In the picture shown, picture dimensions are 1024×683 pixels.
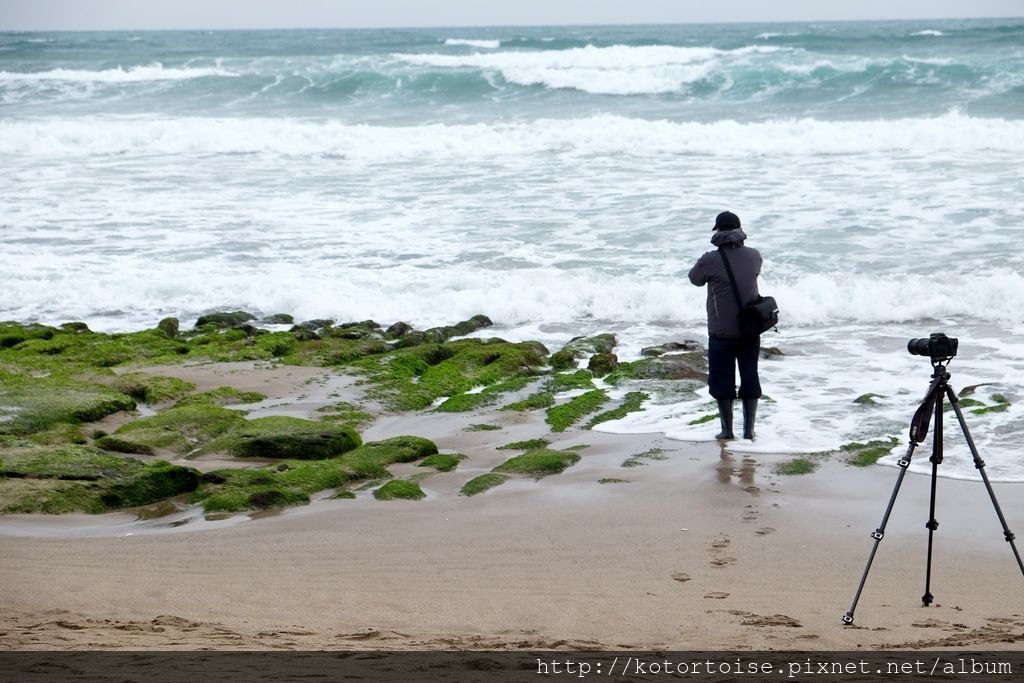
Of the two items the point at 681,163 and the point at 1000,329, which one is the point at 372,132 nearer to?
the point at 681,163

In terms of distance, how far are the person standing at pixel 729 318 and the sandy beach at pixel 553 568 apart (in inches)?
23.1

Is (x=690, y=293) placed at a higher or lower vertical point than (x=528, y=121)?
lower

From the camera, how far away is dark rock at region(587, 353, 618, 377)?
10422mm

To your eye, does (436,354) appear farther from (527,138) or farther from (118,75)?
(118,75)

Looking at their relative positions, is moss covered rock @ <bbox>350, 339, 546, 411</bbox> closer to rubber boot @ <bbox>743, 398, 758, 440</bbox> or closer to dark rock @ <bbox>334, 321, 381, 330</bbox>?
dark rock @ <bbox>334, 321, 381, 330</bbox>

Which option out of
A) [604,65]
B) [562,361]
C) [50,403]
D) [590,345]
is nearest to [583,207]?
[590,345]

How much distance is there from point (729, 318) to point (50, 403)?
561cm

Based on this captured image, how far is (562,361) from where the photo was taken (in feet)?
34.9

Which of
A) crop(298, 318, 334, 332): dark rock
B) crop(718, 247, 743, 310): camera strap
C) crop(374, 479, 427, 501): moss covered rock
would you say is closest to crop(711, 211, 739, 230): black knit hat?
crop(718, 247, 743, 310): camera strap

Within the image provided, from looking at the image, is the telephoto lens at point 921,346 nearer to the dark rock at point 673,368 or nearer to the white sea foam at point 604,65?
the dark rock at point 673,368

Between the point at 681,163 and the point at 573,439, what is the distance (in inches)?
623

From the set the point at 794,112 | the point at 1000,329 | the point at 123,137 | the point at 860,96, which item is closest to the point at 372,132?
the point at 123,137

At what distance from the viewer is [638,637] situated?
479cm

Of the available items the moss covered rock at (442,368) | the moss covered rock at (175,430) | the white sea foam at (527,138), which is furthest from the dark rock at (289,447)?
the white sea foam at (527,138)
